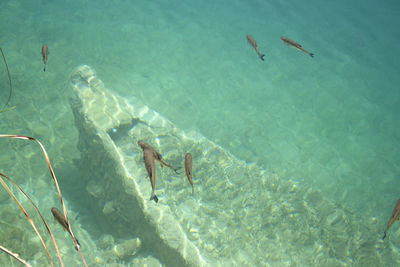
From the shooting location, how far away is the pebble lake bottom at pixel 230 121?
529 centimetres

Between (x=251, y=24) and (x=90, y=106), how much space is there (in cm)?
1428

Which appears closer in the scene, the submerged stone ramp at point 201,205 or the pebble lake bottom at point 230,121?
the submerged stone ramp at point 201,205

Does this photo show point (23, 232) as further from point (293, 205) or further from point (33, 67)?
point (33, 67)

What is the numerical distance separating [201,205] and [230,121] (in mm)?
5787

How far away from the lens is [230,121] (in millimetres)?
10781

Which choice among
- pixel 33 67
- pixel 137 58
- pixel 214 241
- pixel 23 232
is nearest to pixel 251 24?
pixel 137 58

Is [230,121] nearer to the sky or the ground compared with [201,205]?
nearer to the ground

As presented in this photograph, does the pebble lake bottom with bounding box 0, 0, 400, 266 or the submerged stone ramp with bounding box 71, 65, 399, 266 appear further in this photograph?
the pebble lake bottom with bounding box 0, 0, 400, 266

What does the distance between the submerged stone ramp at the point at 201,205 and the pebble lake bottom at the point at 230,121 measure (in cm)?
4

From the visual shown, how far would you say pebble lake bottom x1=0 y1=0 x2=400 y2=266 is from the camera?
5293mm

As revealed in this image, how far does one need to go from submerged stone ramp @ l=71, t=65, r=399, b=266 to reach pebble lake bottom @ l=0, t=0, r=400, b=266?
4 cm

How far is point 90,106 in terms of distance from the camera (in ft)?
18.8

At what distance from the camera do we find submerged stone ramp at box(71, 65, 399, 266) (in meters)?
4.57

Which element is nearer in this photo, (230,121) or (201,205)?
(201,205)
